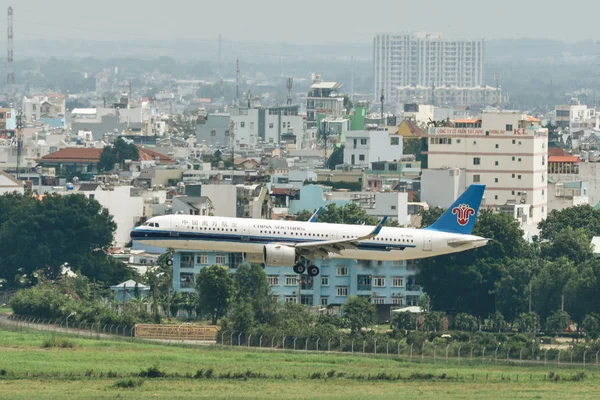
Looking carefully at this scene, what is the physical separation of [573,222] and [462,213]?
4832 cm

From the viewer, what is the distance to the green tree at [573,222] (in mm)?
139000

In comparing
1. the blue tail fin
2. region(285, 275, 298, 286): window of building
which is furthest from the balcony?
the blue tail fin

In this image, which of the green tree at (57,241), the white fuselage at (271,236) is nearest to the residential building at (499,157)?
the green tree at (57,241)

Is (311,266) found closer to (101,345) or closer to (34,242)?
(101,345)

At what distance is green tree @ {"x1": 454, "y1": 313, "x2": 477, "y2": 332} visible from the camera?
110 meters

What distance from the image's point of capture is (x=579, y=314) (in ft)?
359

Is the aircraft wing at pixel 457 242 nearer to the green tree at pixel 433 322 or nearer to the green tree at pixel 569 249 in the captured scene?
the green tree at pixel 433 322

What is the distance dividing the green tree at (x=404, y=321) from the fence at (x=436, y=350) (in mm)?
10365

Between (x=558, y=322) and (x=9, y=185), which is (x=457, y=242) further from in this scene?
(x=9, y=185)

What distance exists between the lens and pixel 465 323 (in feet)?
362

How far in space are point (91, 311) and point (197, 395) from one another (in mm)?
26723

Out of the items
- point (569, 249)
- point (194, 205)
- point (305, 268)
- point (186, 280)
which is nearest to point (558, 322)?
point (569, 249)

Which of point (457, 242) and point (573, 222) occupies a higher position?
point (573, 222)

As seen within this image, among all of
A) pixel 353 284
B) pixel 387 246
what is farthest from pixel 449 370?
pixel 353 284
